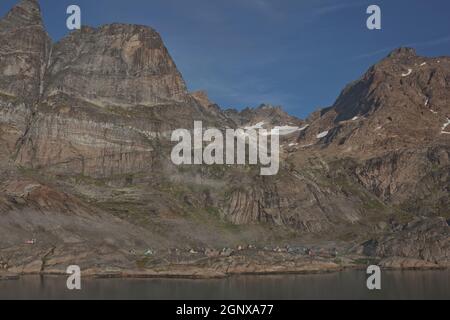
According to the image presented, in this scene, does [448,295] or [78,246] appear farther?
[78,246]

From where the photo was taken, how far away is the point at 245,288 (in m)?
147

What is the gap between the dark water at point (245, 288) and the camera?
12975cm

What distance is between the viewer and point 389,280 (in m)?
164

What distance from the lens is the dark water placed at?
12975 centimetres
